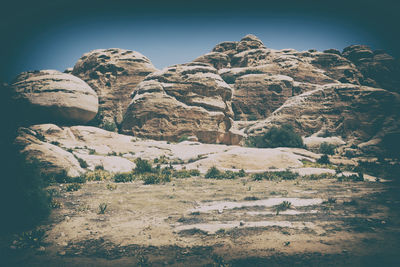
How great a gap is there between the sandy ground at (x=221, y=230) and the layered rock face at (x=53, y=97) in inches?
757

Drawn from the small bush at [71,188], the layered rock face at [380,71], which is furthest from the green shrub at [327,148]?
the layered rock face at [380,71]

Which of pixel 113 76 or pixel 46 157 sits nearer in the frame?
pixel 46 157

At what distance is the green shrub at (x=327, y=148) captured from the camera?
24.1m

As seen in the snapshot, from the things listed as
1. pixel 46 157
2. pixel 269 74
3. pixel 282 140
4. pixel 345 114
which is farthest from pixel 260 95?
pixel 46 157

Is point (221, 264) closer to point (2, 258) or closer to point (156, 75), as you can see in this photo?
point (2, 258)

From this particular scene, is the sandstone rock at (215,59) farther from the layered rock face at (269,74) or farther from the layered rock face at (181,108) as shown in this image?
the layered rock face at (181,108)

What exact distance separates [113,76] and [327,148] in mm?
33564

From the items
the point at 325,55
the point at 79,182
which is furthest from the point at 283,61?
the point at 79,182

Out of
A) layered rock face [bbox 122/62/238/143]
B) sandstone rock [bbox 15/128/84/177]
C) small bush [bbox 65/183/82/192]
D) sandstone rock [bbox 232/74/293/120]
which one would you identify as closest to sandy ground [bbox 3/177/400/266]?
small bush [bbox 65/183/82/192]

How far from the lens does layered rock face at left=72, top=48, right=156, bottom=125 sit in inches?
1570

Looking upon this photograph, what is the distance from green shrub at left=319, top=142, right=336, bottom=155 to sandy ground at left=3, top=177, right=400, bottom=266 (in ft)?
52.5

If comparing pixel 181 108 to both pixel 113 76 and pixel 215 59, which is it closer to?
pixel 113 76

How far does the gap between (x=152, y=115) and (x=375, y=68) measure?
5803 cm

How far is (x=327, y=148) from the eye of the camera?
24.5m
